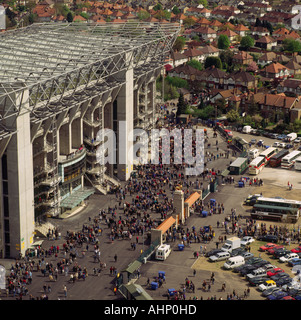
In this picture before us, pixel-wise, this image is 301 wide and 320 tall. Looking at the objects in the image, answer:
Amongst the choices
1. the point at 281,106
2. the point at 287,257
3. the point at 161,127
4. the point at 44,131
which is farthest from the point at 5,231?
the point at 281,106

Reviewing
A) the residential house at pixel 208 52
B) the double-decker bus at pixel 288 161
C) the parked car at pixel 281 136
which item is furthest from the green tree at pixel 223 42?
the double-decker bus at pixel 288 161

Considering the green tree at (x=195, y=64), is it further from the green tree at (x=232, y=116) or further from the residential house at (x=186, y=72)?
the green tree at (x=232, y=116)

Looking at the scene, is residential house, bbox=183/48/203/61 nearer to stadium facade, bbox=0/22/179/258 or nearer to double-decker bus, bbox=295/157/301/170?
stadium facade, bbox=0/22/179/258

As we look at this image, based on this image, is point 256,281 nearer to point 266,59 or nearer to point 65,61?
point 65,61

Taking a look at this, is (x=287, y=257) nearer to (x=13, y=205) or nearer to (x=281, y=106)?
(x=13, y=205)

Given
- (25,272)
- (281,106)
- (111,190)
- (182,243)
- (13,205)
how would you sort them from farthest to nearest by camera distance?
(281,106)
(111,190)
(182,243)
(13,205)
(25,272)

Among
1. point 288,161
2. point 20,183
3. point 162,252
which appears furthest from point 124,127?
point 162,252

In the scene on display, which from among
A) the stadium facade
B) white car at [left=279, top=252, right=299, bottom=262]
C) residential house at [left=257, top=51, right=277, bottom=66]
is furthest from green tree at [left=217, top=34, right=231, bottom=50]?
white car at [left=279, top=252, right=299, bottom=262]
